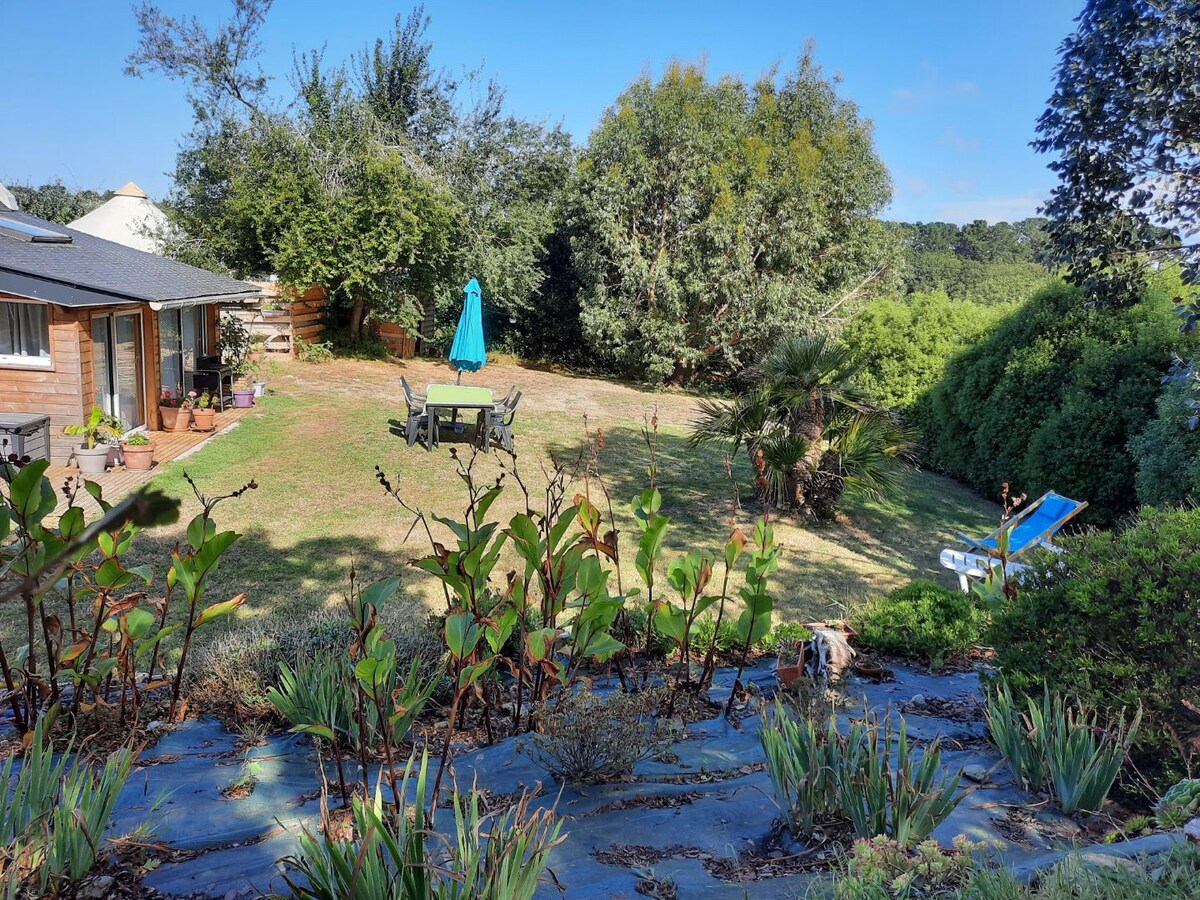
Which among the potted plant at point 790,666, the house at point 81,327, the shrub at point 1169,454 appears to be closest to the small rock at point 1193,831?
the potted plant at point 790,666

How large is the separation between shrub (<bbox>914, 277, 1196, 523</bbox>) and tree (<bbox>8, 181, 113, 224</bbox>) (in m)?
33.6

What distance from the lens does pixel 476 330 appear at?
49.6ft

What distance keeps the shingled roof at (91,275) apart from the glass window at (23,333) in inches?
25.1

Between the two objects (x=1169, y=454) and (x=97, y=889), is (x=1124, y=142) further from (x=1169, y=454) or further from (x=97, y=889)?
(x=97, y=889)

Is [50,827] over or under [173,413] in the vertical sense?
under

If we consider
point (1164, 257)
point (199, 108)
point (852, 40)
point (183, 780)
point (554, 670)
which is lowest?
point (183, 780)

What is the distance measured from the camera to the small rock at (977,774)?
2948 millimetres

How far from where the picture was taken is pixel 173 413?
12.8 metres

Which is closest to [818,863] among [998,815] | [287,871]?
[998,815]

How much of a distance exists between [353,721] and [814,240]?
19.3m

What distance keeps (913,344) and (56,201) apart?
130ft

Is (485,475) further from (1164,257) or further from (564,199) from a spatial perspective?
(564,199)

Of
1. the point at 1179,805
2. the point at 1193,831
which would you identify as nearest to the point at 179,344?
the point at 1179,805

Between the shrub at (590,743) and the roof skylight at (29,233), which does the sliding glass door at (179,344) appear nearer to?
the roof skylight at (29,233)
